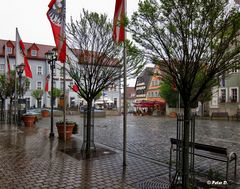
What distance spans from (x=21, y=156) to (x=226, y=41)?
7.16 metres

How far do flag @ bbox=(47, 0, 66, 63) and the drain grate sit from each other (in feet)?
19.3

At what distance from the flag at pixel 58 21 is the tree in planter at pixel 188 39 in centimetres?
559

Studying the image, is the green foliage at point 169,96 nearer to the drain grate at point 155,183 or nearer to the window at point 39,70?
the window at point 39,70

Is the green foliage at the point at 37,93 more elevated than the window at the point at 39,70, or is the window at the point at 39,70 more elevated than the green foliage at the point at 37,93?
the window at the point at 39,70

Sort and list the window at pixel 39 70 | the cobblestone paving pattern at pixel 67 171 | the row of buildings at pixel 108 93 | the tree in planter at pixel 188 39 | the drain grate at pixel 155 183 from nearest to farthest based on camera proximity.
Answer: the tree in planter at pixel 188 39 → the drain grate at pixel 155 183 → the cobblestone paving pattern at pixel 67 171 → the row of buildings at pixel 108 93 → the window at pixel 39 70

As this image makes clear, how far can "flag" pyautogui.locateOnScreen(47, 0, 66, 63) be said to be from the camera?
1003 centimetres

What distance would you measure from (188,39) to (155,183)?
3.20 metres

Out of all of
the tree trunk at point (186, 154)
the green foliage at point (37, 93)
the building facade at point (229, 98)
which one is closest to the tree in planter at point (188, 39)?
the tree trunk at point (186, 154)

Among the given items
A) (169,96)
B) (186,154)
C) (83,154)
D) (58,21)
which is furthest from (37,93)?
(186,154)

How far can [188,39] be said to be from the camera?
15.1ft

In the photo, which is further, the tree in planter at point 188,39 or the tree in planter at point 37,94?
the tree in planter at point 37,94

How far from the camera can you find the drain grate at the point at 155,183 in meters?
5.49

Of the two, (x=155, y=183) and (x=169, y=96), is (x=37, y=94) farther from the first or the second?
(x=155, y=183)

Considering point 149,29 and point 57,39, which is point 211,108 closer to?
point 57,39
